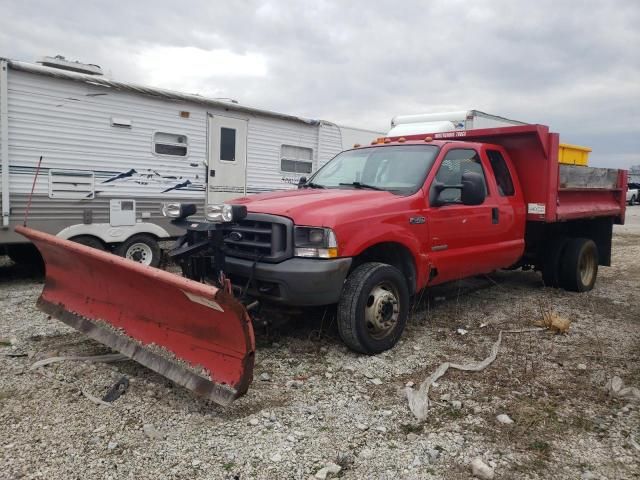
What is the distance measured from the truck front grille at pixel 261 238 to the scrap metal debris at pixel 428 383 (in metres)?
1.43

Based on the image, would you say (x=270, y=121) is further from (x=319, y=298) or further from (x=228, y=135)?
(x=319, y=298)

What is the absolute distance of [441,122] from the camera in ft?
33.0

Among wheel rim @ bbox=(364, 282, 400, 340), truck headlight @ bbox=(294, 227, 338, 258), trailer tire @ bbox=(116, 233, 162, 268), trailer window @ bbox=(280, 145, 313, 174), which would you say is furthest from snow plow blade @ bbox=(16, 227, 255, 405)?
trailer window @ bbox=(280, 145, 313, 174)

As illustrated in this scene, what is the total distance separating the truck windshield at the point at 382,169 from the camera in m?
5.05

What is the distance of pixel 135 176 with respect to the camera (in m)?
7.66

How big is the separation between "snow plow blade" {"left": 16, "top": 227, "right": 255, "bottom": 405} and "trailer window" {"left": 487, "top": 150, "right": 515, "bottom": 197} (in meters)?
3.98

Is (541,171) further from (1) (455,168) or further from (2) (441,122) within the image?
(2) (441,122)

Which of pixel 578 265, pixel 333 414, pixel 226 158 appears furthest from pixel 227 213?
pixel 578 265

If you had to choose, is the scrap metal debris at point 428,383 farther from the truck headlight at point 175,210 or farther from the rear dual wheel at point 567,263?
the rear dual wheel at point 567,263

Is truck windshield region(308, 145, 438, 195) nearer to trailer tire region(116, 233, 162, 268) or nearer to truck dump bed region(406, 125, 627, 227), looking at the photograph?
truck dump bed region(406, 125, 627, 227)

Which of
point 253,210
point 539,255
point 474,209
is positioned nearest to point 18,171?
point 253,210

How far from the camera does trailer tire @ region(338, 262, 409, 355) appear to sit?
4.23 meters

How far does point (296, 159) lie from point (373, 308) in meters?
Answer: 5.99

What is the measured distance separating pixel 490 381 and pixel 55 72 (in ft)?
21.3
